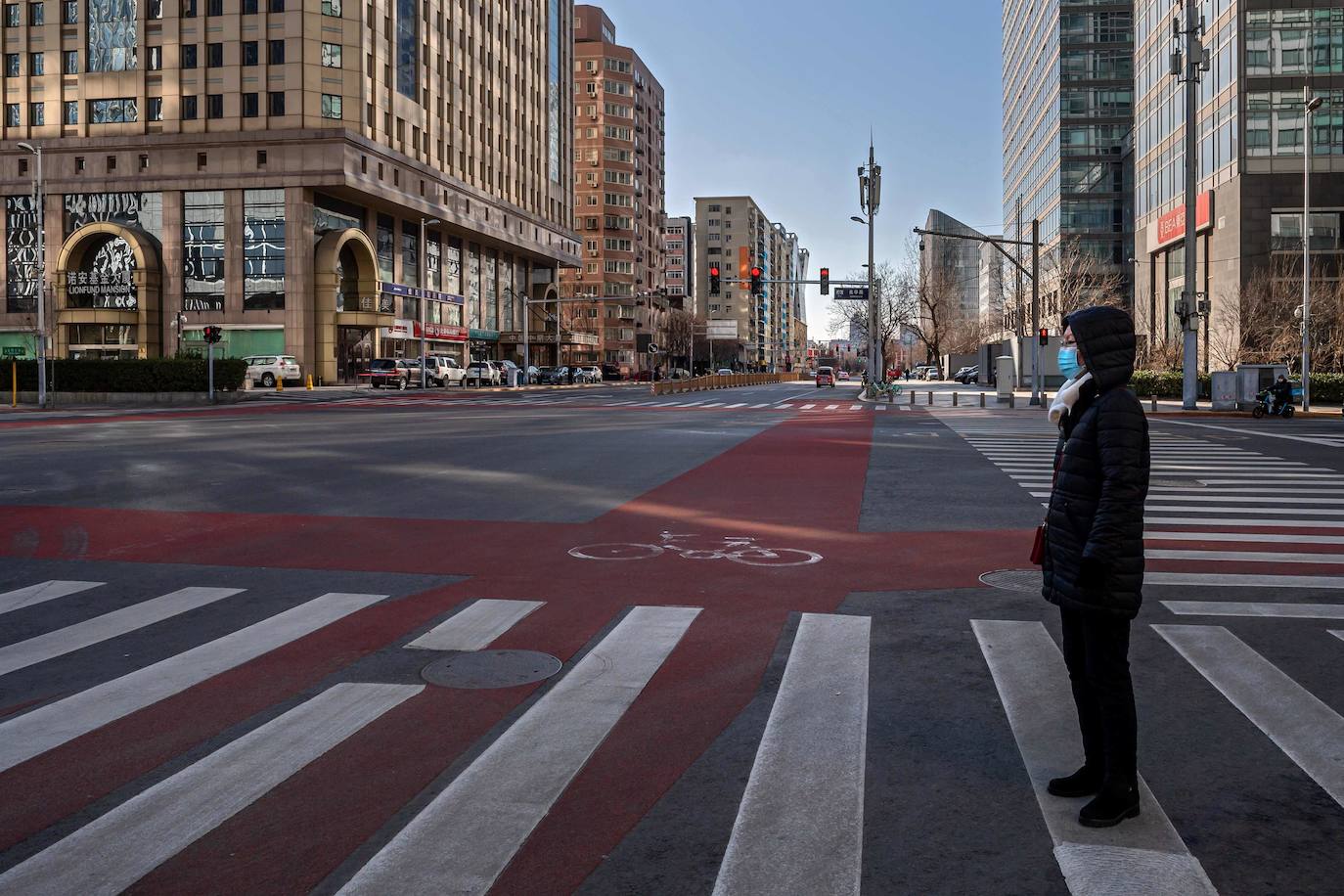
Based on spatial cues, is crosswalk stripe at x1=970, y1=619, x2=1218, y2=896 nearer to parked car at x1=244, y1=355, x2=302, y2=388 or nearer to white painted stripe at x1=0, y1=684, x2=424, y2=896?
white painted stripe at x1=0, y1=684, x2=424, y2=896

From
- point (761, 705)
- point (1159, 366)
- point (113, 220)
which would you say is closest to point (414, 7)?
point (113, 220)

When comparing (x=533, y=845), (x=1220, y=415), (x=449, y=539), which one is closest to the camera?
(x=533, y=845)

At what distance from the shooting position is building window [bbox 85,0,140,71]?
6850 cm

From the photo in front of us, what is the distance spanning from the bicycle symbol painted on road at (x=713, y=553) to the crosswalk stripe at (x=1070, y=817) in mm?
3322

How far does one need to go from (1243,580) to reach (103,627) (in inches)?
323

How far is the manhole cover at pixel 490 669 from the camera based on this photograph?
5836mm

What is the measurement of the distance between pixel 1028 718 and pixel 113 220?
241 ft

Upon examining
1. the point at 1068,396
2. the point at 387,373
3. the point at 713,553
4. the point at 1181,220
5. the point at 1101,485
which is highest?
the point at 1181,220

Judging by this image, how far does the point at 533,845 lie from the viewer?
3820mm

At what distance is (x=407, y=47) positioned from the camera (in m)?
75.5

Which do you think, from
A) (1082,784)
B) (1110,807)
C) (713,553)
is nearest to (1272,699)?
(1082,784)

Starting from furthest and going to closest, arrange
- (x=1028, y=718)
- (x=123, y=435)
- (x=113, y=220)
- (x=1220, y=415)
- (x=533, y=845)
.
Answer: (x=113, y=220)
(x=1220, y=415)
(x=123, y=435)
(x=1028, y=718)
(x=533, y=845)

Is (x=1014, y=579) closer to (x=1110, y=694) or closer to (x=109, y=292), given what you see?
(x=1110, y=694)

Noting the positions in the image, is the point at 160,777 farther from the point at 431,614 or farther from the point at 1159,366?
the point at 1159,366
